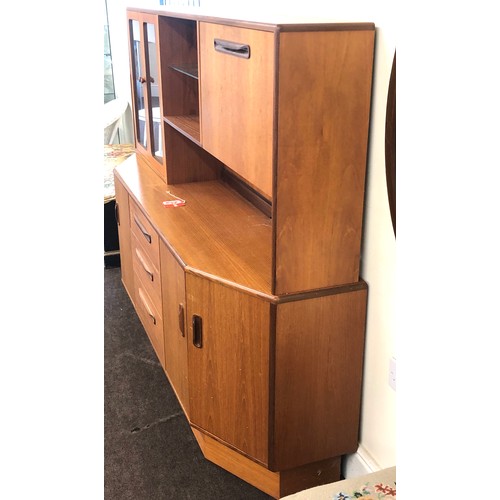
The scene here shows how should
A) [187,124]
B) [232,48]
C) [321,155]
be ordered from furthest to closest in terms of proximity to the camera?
[187,124] < [232,48] < [321,155]

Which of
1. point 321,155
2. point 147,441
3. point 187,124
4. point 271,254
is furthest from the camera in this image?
point 187,124

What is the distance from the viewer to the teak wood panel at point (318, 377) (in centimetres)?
181

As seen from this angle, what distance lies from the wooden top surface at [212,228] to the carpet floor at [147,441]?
81cm

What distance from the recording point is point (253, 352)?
6.08ft

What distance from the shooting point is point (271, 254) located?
185 cm

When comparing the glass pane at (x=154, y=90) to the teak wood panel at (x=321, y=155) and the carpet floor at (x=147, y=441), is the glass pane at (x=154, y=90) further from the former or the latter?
the teak wood panel at (x=321, y=155)

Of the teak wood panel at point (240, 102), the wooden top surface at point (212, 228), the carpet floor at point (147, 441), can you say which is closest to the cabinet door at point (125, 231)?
the wooden top surface at point (212, 228)

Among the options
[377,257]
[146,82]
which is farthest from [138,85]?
[377,257]

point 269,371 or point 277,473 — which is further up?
point 269,371

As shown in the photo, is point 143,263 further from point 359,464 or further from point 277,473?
point 359,464

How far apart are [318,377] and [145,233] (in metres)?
1.07

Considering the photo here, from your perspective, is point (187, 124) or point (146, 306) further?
point (146, 306)
